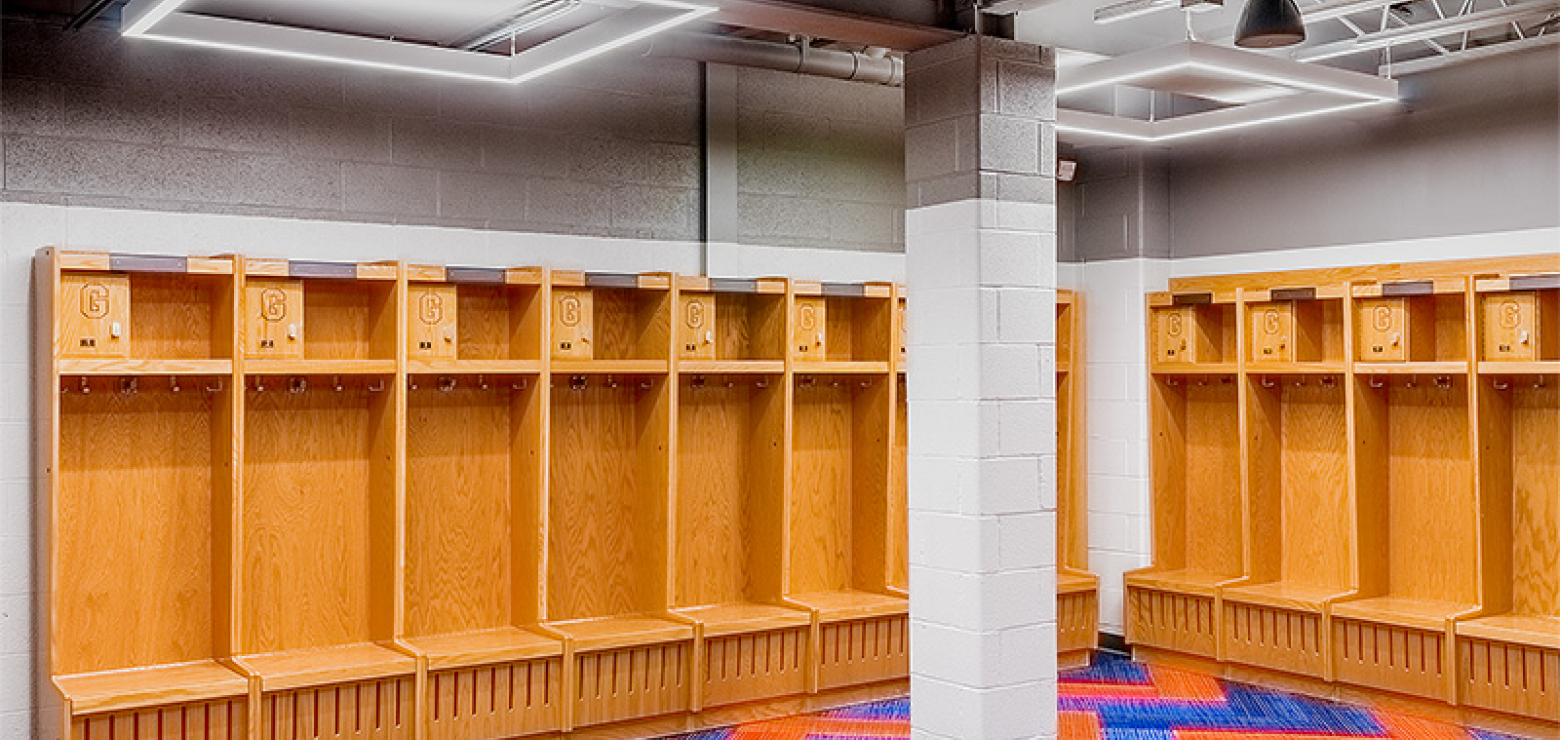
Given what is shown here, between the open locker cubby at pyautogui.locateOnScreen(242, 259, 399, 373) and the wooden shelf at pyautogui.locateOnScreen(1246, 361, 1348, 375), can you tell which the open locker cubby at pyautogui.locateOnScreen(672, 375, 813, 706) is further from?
the wooden shelf at pyautogui.locateOnScreen(1246, 361, 1348, 375)

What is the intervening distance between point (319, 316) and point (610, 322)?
129 centimetres

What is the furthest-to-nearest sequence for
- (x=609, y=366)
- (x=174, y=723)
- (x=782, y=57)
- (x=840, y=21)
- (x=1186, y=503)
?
(x=1186, y=503), (x=782, y=57), (x=609, y=366), (x=174, y=723), (x=840, y=21)

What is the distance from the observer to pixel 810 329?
23.3 feet

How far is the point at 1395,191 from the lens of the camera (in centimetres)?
723

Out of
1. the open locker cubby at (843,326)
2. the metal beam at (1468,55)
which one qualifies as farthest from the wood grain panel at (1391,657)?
the metal beam at (1468,55)

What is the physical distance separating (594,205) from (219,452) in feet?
6.34

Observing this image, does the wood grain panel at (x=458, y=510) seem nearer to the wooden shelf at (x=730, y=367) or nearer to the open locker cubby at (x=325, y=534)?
the open locker cubby at (x=325, y=534)

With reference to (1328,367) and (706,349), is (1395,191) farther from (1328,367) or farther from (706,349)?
(706,349)

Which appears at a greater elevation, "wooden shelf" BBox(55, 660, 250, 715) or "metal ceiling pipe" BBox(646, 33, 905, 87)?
"metal ceiling pipe" BBox(646, 33, 905, 87)

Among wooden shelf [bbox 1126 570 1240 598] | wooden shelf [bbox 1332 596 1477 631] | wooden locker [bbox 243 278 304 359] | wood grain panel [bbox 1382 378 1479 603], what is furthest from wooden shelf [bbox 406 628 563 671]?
wood grain panel [bbox 1382 378 1479 603]

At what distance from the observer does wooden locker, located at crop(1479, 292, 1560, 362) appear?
6426 mm

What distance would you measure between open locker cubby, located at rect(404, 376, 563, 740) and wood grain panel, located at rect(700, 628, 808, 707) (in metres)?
0.72

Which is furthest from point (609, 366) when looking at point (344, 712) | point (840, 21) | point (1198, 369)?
point (1198, 369)

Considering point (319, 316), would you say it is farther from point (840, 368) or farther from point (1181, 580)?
point (1181, 580)
